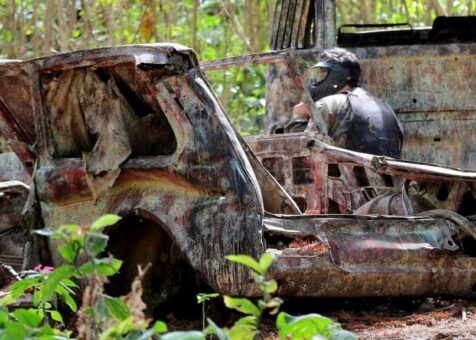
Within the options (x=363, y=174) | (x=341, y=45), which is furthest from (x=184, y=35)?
(x=363, y=174)

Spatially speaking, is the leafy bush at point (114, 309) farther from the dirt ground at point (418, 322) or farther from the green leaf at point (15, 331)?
the dirt ground at point (418, 322)

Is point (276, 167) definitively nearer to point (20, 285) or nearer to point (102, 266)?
point (20, 285)

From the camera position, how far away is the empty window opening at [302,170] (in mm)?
9133

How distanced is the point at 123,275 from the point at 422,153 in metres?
3.72

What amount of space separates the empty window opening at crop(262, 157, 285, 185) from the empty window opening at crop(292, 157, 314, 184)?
4.1 inches

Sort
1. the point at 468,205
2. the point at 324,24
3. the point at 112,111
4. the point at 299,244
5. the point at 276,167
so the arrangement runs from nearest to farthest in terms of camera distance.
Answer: the point at 299,244
the point at 112,111
the point at 468,205
the point at 276,167
the point at 324,24

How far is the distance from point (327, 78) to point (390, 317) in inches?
118

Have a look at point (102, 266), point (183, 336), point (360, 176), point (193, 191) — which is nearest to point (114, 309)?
point (102, 266)

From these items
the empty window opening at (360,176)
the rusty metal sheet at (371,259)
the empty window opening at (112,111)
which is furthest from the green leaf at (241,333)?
the empty window opening at (360,176)

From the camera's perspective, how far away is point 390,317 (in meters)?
8.04

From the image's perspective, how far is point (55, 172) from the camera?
8.31 meters

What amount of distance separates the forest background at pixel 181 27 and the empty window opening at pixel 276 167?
10.3 meters

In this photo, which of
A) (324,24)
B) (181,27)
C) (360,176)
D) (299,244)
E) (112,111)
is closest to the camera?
(299,244)

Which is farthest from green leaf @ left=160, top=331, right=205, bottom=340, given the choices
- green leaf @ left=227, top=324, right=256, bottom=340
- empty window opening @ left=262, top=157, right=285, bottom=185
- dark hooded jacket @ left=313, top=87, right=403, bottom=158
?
dark hooded jacket @ left=313, top=87, right=403, bottom=158
